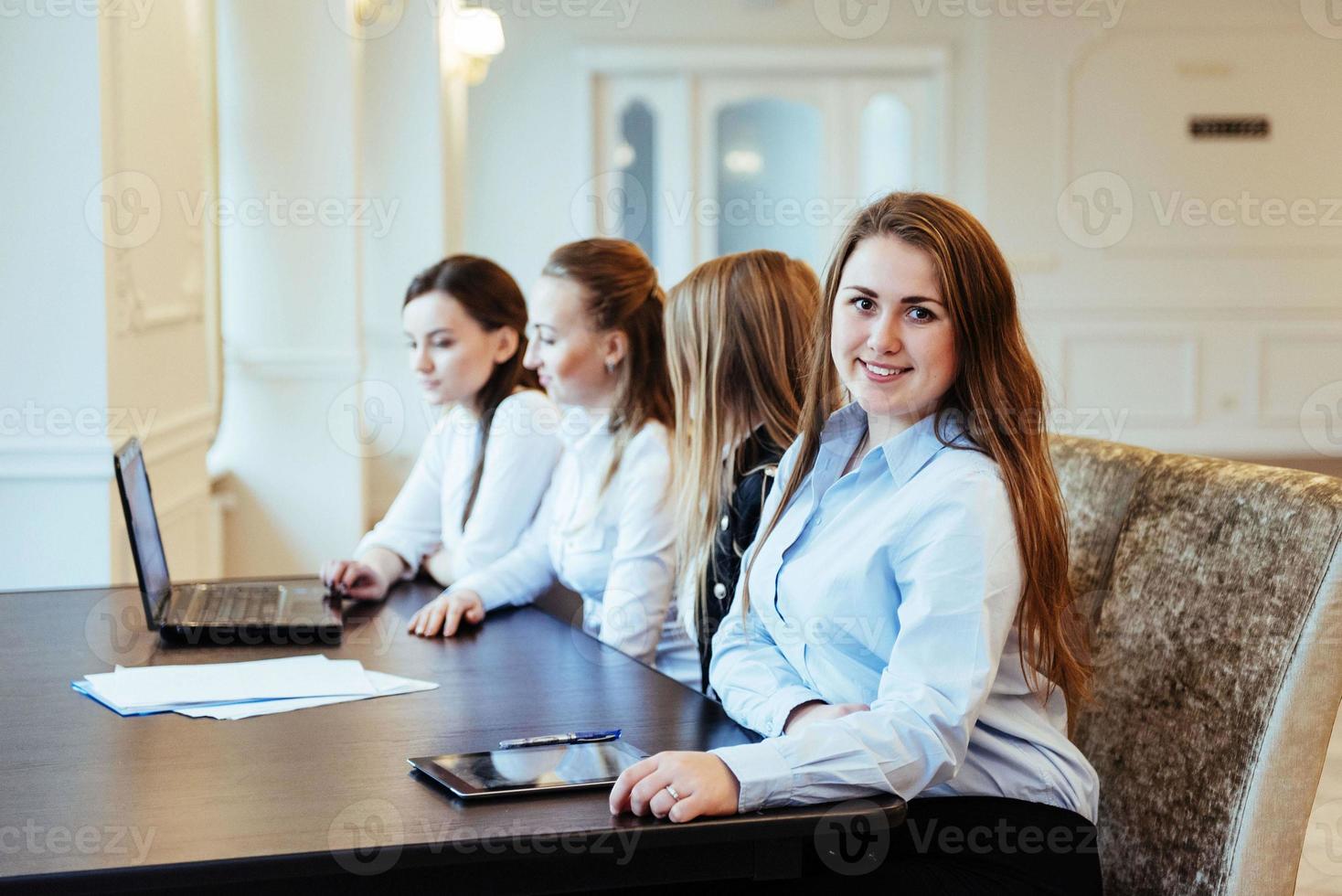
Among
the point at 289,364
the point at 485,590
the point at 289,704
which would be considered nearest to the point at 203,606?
the point at 485,590

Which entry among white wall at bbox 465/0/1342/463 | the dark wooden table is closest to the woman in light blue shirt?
the dark wooden table

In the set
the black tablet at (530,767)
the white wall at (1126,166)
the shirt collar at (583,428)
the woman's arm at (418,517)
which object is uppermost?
the white wall at (1126,166)

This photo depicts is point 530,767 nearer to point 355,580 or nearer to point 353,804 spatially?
point 353,804

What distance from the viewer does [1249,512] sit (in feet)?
4.61

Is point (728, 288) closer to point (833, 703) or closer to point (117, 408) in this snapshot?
point (833, 703)

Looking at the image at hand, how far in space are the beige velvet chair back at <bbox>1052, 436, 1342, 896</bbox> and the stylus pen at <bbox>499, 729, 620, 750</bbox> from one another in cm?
61

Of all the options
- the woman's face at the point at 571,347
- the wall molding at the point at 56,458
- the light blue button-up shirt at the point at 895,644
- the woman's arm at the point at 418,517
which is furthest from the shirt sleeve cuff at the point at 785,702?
the wall molding at the point at 56,458

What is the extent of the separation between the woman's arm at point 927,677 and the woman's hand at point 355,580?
987mm

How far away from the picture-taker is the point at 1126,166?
7.02 metres

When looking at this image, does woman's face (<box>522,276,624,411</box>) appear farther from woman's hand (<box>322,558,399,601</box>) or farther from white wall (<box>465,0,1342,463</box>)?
white wall (<box>465,0,1342,463</box>)

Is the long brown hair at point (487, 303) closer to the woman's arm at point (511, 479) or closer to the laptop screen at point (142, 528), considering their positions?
the woman's arm at point (511, 479)

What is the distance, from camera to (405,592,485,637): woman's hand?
176 cm

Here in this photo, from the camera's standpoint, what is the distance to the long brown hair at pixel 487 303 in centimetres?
239

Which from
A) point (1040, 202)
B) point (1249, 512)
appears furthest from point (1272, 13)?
point (1249, 512)
